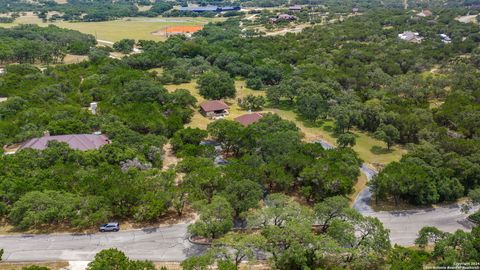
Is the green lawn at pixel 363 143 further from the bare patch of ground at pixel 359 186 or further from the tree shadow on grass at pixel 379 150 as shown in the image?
the bare patch of ground at pixel 359 186

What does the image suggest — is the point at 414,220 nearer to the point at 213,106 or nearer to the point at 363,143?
the point at 363,143

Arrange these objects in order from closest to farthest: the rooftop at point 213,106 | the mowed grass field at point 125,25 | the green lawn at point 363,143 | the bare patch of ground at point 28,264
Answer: the bare patch of ground at point 28,264 → the green lawn at point 363,143 → the rooftop at point 213,106 → the mowed grass field at point 125,25

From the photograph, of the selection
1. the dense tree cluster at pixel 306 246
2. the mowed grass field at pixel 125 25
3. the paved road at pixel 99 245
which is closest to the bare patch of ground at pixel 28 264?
the paved road at pixel 99 245

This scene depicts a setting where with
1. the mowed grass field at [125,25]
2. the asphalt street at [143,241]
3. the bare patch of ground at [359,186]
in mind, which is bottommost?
the asphalt street at [143,241]

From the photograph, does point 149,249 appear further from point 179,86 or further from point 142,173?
point 179,86

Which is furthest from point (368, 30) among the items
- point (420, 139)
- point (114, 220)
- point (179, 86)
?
point (114, 220)

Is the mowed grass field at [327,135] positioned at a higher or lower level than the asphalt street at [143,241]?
higher
